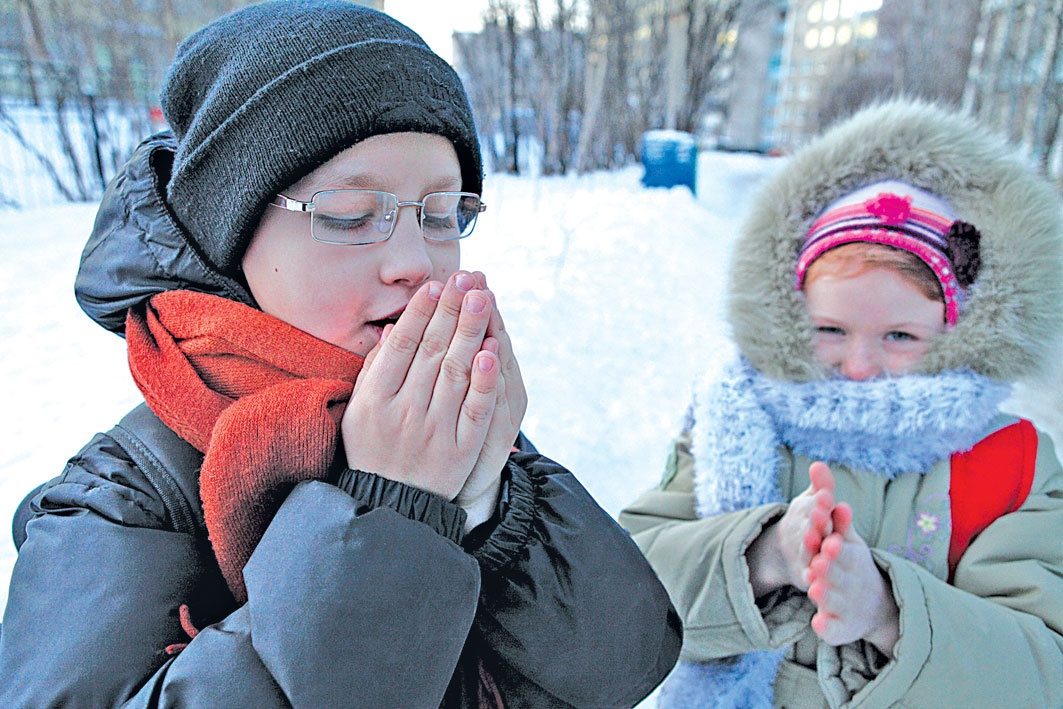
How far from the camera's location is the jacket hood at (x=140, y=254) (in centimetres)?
103

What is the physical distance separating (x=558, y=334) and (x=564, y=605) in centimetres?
446

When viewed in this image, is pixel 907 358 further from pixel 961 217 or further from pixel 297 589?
pixel 297 589

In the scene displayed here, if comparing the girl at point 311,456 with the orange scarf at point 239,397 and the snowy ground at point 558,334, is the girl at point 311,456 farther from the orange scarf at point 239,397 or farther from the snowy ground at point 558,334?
the snowy ground at point 558,334

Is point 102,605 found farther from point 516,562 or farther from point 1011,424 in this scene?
point 1011,424

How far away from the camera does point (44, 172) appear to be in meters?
9.01

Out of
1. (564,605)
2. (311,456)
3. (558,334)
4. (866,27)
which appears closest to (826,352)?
(564,605)

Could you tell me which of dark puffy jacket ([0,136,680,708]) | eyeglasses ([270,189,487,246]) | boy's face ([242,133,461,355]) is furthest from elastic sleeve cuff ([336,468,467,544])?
eyeglasses ([270,189,487,246])

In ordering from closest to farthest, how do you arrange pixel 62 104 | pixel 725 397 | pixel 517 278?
1. pixel 725 397
2. pixel 517 278
3. pixel 62 104

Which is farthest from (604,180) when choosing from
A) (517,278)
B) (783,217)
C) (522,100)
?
(783,217)

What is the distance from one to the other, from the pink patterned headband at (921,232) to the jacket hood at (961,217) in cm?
3

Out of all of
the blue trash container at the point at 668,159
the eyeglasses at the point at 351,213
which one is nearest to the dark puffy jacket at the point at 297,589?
the eyeglasses at the point at 351,213

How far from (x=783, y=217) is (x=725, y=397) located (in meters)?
0.49

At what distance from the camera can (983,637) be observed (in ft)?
3.85

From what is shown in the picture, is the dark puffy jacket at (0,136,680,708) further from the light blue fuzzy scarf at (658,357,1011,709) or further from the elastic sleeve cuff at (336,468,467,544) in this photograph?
the light blue fuzzy scarf at (658,357,1011,709)
